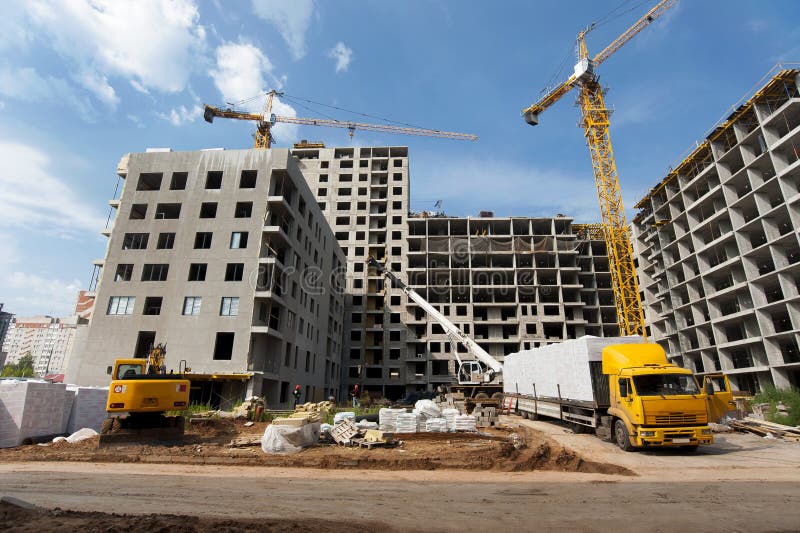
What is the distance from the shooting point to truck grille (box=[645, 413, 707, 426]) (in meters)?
13.6

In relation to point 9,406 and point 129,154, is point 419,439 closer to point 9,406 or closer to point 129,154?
point 9,406

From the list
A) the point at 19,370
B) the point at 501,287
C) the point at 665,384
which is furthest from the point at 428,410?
the point at 19,370

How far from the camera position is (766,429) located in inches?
750

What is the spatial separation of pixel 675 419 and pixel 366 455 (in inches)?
401

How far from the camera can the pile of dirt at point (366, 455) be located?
12156mm

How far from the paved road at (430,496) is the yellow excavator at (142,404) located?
2600 millimetres

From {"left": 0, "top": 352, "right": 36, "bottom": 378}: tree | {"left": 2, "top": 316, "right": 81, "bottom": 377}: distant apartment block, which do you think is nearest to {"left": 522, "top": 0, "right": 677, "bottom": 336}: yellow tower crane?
{"left": 0, "top": 352, "right": 36, "bottom": 378}: tree

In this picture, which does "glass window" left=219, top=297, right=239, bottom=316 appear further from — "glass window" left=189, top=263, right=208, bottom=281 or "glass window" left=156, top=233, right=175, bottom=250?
"glass window" left=156, top=233, right=175, bottom=250

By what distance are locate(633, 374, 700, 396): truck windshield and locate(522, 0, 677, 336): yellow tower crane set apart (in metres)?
43.6

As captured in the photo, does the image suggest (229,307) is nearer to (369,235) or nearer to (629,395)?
(629,395)

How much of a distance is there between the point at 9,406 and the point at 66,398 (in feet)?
7.22

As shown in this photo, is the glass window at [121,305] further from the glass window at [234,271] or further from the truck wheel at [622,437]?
the truck wheel at [622,437]

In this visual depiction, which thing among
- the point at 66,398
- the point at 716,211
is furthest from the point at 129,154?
the point at 716,211

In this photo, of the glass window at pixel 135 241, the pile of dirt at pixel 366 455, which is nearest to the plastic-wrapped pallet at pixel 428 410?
the pile of dirt at pixel 366 455
